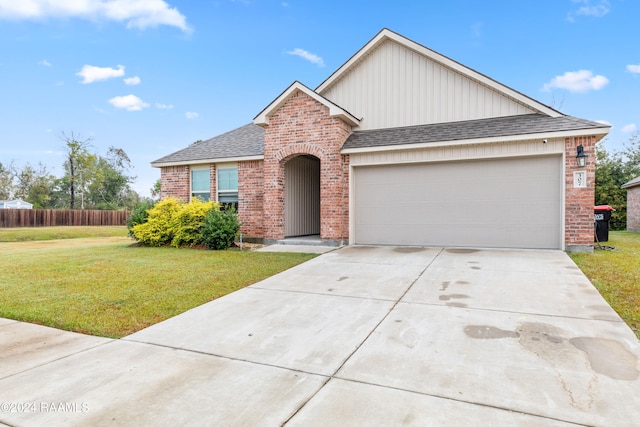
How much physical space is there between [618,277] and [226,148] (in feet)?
38.9

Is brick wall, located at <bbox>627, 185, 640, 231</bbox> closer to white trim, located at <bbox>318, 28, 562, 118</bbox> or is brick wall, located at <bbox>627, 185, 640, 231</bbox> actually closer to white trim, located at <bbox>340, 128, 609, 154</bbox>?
white trim, located at <bbox>318, 28, 562, 118</bbox>

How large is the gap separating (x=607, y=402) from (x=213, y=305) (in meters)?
4.31

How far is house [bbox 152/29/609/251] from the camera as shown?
29.1ft

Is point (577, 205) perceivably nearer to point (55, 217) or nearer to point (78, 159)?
point (55, 217)

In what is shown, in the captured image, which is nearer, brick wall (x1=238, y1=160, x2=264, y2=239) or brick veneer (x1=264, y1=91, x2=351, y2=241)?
brick veneer (x1=264, y1=91, x2=351, y2=241)

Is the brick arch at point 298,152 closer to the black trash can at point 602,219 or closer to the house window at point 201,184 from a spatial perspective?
the house window at point 201,184

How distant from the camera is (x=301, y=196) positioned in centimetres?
1303

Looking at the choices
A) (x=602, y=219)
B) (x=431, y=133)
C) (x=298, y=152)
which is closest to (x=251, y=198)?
(x=298, y=152)

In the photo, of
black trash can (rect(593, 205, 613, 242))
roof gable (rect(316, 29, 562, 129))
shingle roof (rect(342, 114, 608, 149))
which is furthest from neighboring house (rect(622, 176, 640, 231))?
roof gable (rect(316, 29, 562, 129))

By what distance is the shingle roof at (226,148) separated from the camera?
12397 mm

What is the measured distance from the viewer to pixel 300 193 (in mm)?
12953

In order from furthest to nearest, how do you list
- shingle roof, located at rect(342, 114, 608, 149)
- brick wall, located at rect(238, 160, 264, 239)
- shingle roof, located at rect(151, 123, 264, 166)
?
shingle roof, located at rect(151, 123, 264, 166), brick wall, located at rect(238, 160, 264, 239), shingle roof, located at rect(342, 114, 608, 149)

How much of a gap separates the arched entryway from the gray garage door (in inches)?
101

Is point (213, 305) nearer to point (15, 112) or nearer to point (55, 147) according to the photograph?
point (55, 147)
